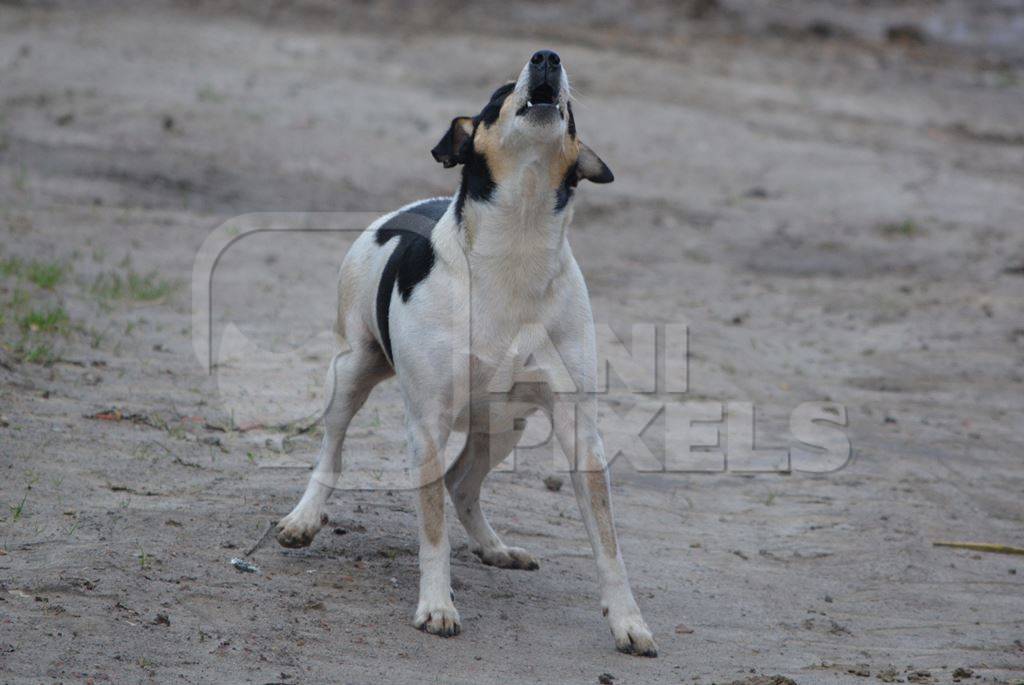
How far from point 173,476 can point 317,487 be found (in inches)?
32.6

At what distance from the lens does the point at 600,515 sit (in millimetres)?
4824

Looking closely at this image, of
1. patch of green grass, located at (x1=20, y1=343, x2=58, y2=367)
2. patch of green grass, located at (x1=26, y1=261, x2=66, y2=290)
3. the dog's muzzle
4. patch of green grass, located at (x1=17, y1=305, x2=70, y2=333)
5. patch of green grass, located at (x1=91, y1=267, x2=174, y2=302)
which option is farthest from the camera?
patch of green grass, located at (x1=91, y1=267, x2=174, y2=302)

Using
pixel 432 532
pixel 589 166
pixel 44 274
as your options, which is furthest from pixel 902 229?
pixel 432 532

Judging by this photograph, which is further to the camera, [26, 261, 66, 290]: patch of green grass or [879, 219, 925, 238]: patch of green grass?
[879, 219, 925, 238]: patch of green grass

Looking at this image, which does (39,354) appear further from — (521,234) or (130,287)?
(521,234)

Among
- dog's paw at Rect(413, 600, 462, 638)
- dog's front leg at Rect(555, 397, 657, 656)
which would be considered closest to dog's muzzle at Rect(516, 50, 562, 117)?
dog's front leg at Rect(555, 397, 657, 656)

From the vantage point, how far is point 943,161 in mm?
13648

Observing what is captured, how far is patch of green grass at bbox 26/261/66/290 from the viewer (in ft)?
27.1

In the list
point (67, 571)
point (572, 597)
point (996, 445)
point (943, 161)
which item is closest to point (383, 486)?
point (572, 597)

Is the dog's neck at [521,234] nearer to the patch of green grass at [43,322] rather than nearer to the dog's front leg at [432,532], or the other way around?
the dog's front leg at [432,532]

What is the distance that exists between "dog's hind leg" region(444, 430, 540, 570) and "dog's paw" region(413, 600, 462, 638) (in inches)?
31.6

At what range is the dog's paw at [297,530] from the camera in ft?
17.0

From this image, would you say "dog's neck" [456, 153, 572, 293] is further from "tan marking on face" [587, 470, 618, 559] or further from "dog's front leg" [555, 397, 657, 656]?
"tan marking on face" [587, 470, 618, 559]

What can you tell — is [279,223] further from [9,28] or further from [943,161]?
[943,161]
